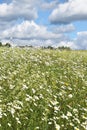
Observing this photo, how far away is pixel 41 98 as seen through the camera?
10.4 metres

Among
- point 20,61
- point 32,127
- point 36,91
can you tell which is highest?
point 20,61

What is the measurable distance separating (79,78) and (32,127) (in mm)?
6002

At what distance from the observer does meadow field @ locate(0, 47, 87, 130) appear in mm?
8836

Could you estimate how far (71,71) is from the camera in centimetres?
1545

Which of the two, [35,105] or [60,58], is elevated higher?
[60,58]

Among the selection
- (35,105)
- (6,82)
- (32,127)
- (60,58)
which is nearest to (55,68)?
(60,58)

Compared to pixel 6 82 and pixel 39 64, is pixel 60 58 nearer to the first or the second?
pixel 39 64

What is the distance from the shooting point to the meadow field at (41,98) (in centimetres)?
884

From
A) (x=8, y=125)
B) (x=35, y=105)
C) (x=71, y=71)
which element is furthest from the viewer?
(x=71, y=71)

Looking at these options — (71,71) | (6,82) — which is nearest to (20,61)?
(71,71)

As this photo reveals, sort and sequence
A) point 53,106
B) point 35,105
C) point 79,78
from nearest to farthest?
1. point 35,105
2. point 53,106
3. point 79,78

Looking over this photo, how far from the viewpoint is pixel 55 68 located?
15.7 meters

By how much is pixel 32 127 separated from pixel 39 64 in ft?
25.7

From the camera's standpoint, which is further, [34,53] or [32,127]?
[34,53]
